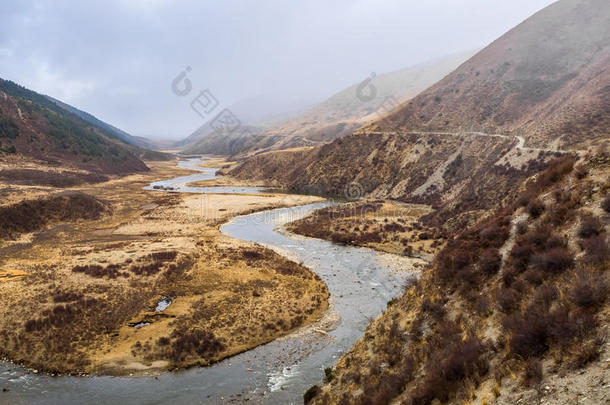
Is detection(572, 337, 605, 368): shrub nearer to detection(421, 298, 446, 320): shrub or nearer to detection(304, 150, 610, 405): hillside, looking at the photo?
detection(304, 150, 610, 405): hillside

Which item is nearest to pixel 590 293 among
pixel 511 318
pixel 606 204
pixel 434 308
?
pixel 511 318

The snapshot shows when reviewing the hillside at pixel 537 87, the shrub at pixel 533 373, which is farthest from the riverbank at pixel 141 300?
the hillside at pixel 537 87

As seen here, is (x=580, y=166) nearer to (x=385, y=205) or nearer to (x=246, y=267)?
(x=246, y=267)

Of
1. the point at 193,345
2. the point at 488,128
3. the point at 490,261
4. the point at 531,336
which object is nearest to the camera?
the point at 531,336

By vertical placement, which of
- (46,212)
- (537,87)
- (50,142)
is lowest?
(46,212)

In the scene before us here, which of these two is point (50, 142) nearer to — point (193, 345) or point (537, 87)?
point (193, 345)
